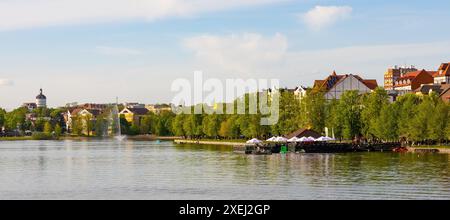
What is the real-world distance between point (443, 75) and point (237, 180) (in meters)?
105

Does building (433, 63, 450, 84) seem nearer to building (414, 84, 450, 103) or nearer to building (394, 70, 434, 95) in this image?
building (394, 70, 434, 95)

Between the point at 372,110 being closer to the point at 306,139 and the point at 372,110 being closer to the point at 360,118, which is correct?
the point at 360,118

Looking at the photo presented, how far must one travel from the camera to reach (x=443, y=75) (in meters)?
148

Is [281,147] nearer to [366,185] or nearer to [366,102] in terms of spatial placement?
[366,102]

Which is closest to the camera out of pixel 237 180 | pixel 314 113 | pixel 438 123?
pixel 237 180

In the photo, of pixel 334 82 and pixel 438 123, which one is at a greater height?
pixel 334 82

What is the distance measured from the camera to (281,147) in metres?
89.9

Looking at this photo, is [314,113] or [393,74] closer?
[314,113]

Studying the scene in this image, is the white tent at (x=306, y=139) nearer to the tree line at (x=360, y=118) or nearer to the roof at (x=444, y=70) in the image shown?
the tree line at (x=360, y=118)

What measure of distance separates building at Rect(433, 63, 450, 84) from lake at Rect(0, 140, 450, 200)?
7784 cm

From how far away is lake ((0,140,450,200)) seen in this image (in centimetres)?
4319

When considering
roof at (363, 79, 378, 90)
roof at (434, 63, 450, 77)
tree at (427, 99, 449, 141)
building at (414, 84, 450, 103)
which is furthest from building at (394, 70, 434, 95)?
tree at (427, 99, 449, 141)

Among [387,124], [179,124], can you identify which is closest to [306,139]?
[387,124]

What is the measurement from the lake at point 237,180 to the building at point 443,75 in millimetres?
77837
